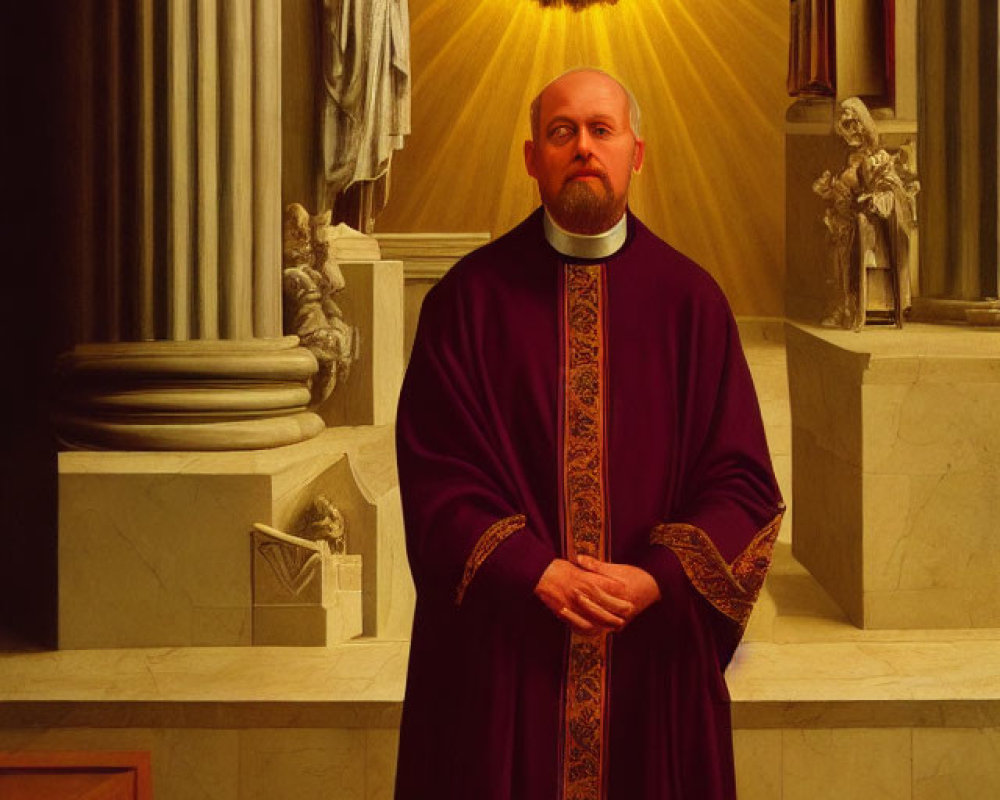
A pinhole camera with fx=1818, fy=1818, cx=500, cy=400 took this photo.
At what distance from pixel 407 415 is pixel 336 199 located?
14.9 feet

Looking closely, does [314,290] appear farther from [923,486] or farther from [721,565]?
[721,565]

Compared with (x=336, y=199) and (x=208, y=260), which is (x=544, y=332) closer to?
(x=208, y=260)

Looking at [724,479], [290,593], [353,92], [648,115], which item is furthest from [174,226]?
[648,115]

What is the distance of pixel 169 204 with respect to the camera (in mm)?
5738

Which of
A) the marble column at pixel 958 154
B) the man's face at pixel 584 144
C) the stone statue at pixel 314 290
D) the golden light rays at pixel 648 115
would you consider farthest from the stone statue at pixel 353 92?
the golden light rays at pixel 648 115

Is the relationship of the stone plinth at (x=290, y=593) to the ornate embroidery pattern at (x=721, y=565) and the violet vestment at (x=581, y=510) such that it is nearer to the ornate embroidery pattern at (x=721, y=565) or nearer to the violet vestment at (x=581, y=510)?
the violet vestment at (x=581, y=510)

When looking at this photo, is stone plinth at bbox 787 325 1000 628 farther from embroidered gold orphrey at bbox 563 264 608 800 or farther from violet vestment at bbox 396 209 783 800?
embroidered gold orphrey at bbox 563 264 608 800

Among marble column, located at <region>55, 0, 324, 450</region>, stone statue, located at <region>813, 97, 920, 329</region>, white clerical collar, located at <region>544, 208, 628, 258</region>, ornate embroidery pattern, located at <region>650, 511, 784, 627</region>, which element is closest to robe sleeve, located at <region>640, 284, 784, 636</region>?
ornate embroidery pattern, located at <region>650, 511, 784, 627</region>

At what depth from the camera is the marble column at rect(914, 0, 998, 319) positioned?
28.2 feet

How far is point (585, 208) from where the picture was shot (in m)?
3.39

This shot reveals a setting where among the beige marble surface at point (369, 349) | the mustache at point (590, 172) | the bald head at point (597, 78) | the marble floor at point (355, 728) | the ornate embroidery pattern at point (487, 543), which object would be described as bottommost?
the marble floor at point (355, 728)

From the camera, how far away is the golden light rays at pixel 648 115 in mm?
11906

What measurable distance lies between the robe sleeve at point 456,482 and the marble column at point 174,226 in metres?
2.41

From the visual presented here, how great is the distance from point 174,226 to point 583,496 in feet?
8.92
